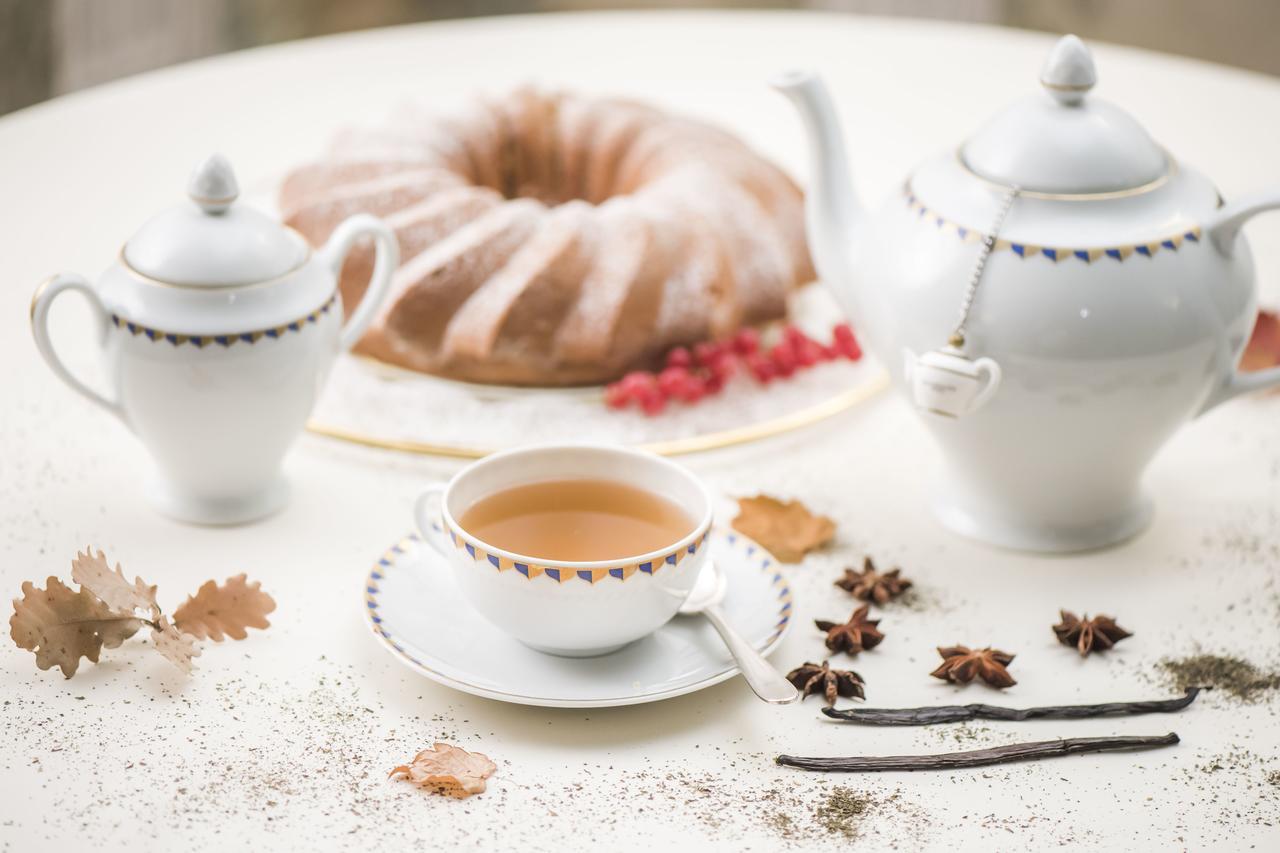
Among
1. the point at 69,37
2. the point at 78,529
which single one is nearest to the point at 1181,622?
Answer: the point at 78,529

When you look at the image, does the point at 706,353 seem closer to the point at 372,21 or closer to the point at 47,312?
the point at 47,312

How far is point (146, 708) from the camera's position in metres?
1.21

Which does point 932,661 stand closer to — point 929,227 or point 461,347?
point 929,227

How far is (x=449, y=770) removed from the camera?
1147 mm

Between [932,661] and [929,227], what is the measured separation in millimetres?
419

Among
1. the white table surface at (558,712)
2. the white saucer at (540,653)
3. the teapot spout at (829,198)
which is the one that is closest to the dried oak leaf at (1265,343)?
the white table surface at (558,712)

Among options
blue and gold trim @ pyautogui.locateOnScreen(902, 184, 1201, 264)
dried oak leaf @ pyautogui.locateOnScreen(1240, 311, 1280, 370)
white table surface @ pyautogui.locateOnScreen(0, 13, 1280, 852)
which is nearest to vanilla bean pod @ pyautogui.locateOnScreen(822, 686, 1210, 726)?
white table surface @ pyautogui.locateOnScreen(0, 13, 1280, 852)

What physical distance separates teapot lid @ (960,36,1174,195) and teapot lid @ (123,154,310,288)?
2.30 ft

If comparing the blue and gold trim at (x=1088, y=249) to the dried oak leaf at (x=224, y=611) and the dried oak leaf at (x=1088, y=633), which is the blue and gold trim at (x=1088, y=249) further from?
the dried oak leaf at (x=224, y=611)

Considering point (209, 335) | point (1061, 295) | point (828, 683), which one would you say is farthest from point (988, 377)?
point (209, 335)

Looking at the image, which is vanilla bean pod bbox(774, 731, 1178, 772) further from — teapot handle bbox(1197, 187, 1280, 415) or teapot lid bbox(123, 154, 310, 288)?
teapot lid bbox(123, 154, 310, 288)

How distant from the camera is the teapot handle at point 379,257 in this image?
1531 mm

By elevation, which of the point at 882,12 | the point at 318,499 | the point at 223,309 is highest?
the point at 223,309

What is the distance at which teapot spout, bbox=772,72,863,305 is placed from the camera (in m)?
1.55
